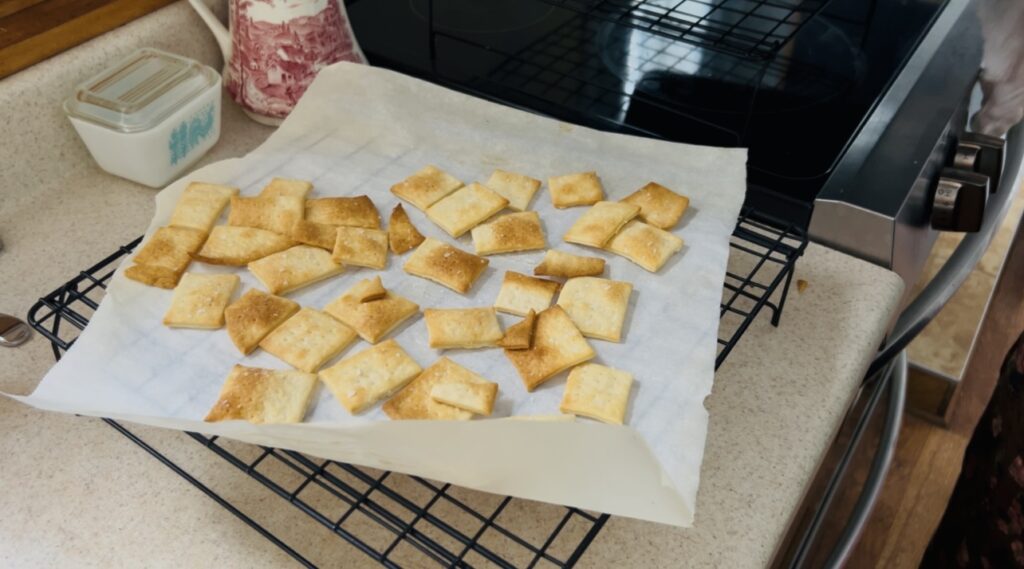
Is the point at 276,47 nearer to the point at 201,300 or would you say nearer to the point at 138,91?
the point at 138,91

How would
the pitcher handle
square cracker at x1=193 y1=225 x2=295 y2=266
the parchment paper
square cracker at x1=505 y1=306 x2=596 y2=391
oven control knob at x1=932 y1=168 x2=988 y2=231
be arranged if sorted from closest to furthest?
the parchment paper
square cracker at x1=505 y1=306 x2=596 y2=391
square cracker at x1=193 y1=225 x2=295 y2=266
oven control knob at x1=932 y1=168 x2=988 y2=231
the pitcher handle

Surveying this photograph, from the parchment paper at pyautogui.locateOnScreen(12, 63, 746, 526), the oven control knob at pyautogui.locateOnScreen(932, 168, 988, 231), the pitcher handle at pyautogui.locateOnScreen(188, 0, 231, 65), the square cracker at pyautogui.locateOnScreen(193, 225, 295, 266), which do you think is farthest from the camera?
the pitcher handle at pyautogui.locateOnScreen(188, 0, 231, 65)

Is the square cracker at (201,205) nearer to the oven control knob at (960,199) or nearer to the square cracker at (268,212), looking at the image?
the square cracker at (268,212)

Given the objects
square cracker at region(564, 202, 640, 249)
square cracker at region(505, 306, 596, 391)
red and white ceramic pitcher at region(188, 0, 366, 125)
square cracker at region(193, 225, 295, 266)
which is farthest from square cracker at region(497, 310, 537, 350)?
red and white ceramic pitcher at region(188, 0, 366, 125)

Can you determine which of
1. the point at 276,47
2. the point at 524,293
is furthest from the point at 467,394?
the point at 276,47

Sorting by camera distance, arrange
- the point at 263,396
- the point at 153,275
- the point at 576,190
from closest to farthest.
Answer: the point at 263,396 < the point at 153,275 < the point at 576,190

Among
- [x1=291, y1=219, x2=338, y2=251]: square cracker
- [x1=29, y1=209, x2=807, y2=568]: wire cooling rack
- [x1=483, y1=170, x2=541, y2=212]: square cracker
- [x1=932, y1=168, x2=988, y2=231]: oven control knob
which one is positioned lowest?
[x1=29, y1=209, x2=807, y2=568]: wire cooling rack

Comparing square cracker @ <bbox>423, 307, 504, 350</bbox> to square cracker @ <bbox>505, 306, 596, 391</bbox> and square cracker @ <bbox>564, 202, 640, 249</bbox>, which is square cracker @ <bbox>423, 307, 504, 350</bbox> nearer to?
square cracker @ <bbox>505, 306, 596, 391</bbox>
